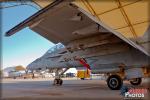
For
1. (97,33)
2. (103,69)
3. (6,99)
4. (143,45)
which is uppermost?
(97,33)

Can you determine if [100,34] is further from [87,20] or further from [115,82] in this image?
[115,82]

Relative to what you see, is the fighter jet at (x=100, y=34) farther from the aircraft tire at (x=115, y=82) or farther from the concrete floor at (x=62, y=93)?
the concrete floor at (x=62, y=93)

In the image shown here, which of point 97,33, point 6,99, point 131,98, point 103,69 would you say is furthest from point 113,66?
point 6,99

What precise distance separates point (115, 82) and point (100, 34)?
2.42 m

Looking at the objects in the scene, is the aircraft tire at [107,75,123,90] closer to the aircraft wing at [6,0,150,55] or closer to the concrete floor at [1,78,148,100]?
the concrete floor at [1,78,148,100]

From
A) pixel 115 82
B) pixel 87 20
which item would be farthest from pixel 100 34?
pixel 115 82

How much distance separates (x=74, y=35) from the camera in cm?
1380

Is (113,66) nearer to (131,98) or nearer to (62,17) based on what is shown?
(62,17)

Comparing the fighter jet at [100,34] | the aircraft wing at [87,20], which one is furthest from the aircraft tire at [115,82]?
the aircraft wing at [87,20]

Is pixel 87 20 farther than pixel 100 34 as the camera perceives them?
No

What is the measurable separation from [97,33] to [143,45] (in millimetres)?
2648

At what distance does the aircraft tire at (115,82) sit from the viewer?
12641 mm

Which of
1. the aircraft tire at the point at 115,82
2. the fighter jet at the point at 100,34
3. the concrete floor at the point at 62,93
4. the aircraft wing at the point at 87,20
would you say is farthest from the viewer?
the aircraft tire at the point at 115,82

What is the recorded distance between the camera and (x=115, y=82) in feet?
42.0
